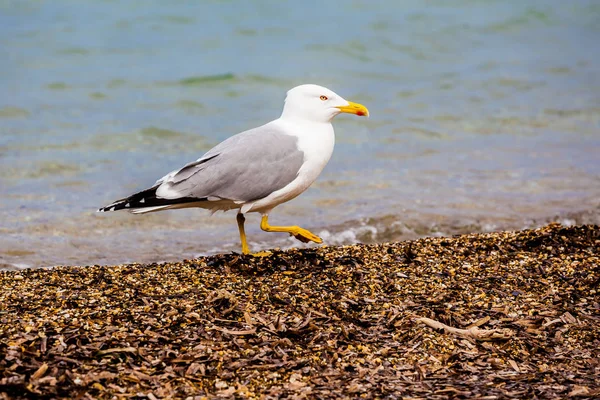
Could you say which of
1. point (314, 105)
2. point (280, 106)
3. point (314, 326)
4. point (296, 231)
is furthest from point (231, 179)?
point (280, 106)

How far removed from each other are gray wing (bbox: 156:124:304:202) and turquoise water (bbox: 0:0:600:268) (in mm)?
1879

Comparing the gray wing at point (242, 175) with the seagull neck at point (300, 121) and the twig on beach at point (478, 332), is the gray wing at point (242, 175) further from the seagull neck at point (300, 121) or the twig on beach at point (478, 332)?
the twig on beach at point (478, 332)

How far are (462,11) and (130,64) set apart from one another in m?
9.58

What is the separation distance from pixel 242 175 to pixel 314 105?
786mm

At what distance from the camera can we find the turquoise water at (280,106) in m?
8.53

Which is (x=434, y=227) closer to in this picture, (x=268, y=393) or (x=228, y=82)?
(x=268, y=393)

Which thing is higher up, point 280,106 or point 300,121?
point 300,121

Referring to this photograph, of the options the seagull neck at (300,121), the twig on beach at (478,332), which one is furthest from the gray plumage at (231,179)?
the twig on beach at (478,332)

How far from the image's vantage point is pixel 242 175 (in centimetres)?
578

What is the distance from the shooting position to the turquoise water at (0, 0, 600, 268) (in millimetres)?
8531

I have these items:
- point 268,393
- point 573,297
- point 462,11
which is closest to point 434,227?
point 573,297

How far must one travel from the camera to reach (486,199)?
932 centimetres

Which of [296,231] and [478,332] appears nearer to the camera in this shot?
[478,332]

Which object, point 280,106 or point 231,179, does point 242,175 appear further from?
point 280,106
